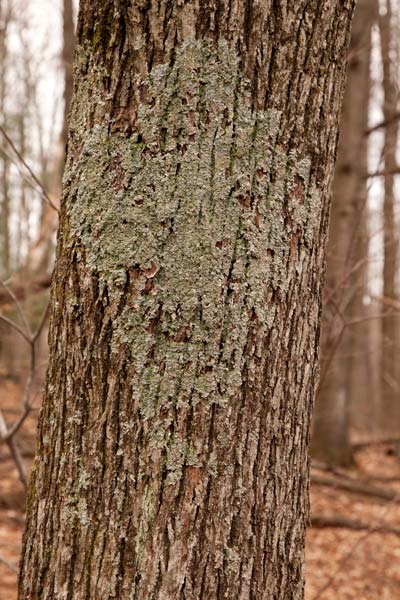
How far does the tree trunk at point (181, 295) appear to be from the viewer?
1.28 meters

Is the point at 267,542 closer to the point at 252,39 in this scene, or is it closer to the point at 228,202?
the point at 228,202

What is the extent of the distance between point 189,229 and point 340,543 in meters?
4.70

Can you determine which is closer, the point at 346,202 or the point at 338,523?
the point at 338,523

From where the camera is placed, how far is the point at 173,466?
1.28m

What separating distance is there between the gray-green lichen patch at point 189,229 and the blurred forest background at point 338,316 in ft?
3.94

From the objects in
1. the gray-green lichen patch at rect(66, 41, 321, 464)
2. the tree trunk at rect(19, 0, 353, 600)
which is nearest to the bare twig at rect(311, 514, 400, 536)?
the tree trunk at rect(19, 0, 353, 600)

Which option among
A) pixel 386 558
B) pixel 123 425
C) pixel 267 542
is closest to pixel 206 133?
pixel 123 425

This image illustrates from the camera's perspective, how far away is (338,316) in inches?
137

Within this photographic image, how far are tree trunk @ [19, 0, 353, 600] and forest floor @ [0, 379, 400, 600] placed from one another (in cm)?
250

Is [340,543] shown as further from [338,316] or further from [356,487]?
[338,316]

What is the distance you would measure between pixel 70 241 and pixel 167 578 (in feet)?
2.46

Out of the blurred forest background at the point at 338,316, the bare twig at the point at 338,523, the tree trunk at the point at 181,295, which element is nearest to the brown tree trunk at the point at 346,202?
the blurred forest background at the point at 338,316

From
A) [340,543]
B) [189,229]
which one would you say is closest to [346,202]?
[340,543]

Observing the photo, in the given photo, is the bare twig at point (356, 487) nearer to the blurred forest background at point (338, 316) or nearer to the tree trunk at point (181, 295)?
the blurred forest background at point (338, 316)
